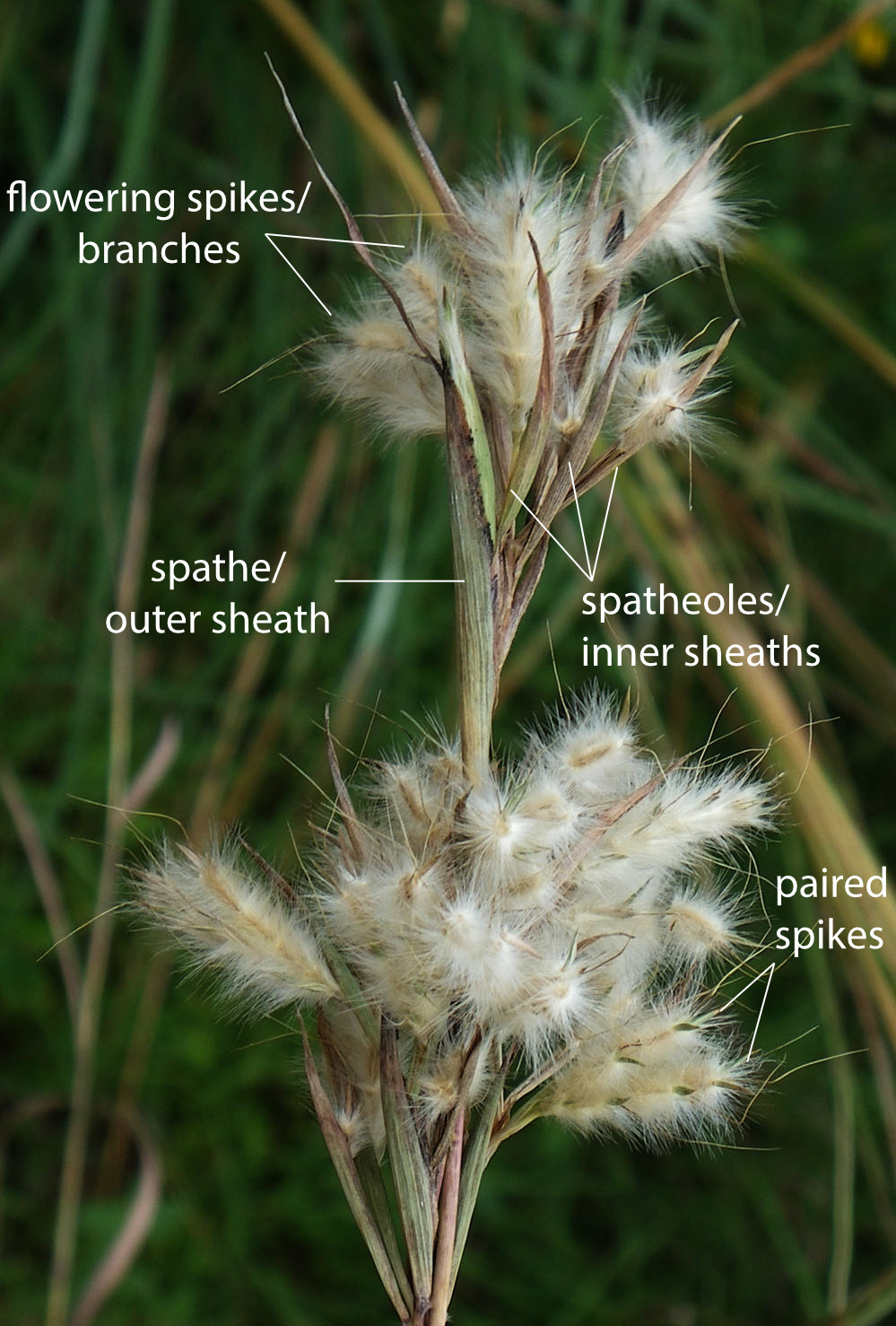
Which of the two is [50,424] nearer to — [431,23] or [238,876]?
[431,23]

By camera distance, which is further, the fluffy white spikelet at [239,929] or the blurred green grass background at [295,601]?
A: the blurred green grass background at [295,601]

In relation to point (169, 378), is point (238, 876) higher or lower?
lower

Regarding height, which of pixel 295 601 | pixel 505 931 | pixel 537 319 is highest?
pixel 295 601

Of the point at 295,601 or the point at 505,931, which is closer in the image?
the point at 505,931

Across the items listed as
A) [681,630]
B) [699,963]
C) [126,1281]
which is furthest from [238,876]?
[126,1281]

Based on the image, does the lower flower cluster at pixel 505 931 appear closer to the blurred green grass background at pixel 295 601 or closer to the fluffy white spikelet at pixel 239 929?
the fluffy white spikelet at pixel 239 929

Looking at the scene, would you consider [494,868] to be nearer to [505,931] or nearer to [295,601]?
[505,931]

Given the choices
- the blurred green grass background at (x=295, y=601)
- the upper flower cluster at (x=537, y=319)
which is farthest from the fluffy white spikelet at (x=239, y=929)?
the blurred green grass background at (x=295, y=601)

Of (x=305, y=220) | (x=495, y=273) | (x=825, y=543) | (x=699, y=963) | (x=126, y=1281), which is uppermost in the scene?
(x=305, y=220)

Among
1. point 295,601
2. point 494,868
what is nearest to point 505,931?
point 494,868
